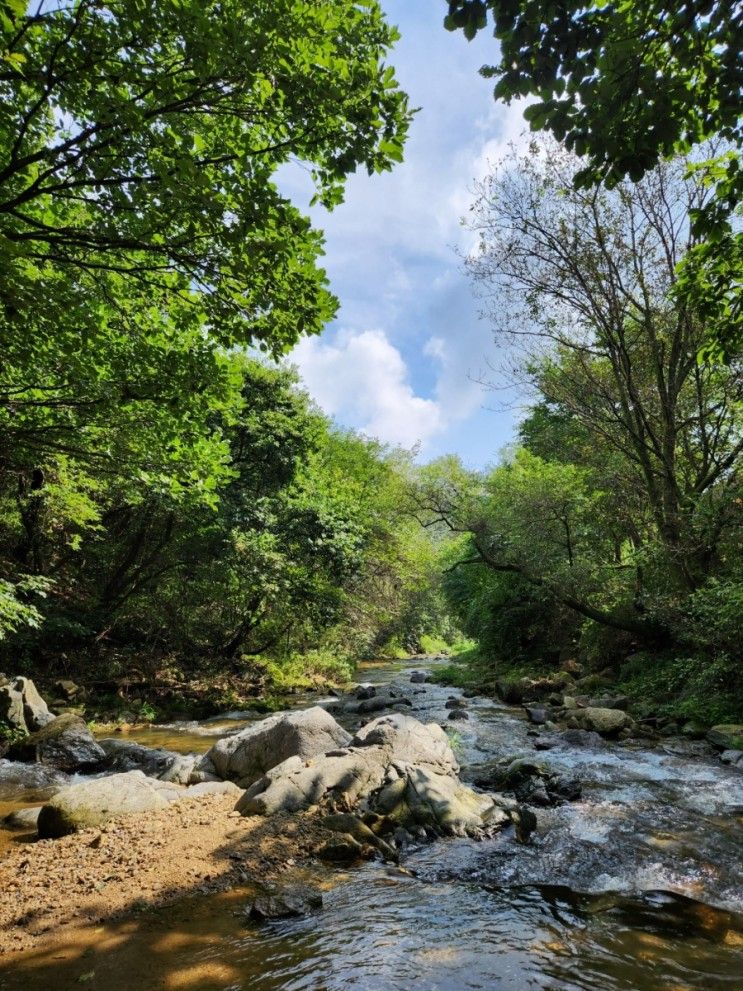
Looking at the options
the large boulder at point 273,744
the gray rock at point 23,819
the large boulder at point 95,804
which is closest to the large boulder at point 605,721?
the large boulder at point 273,744

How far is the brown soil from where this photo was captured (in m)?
4.25

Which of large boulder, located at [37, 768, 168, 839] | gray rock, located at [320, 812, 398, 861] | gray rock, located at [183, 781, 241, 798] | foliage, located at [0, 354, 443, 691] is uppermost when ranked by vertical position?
foliage, located at [0, 354, 443, 691]

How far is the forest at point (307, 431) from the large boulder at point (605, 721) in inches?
3.0

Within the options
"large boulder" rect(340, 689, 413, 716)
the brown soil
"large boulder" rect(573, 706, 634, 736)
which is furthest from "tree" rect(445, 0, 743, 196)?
"large boulder" rect(340, 689, 413, 716)

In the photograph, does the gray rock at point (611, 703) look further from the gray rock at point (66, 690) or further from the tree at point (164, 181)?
A: the gray rock at point (66, 690)

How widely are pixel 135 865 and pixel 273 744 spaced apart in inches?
136

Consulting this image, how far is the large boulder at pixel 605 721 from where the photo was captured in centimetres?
1089

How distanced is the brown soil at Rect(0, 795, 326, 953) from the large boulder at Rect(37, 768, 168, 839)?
0.19 metres

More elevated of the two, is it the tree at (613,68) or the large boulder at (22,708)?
the tree at (613,68)

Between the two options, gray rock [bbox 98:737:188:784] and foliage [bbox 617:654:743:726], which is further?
foliage [bbox 617:654:743:726]

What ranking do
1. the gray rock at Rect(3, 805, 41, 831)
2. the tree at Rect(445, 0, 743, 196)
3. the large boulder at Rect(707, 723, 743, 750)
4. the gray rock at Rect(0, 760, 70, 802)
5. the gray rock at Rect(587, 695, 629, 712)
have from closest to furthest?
the tree at Rect(445, 0, 743, 196) < the gray rock at Rect(3, 805, 41, 831) < the gray rock at Rect(0, 760, 70, 802) < the large boulder at Rect(707, 723, 743, 750) < the gray rock at Rect(587, 695, 629, 712)

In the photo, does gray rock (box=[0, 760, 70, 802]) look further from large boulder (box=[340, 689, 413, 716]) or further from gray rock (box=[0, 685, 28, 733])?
large boulder (box=[340, 689, 413, 716])

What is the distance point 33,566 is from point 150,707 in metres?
5.01

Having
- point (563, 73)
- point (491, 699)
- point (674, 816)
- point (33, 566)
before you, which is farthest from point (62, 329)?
point (491, 699)
